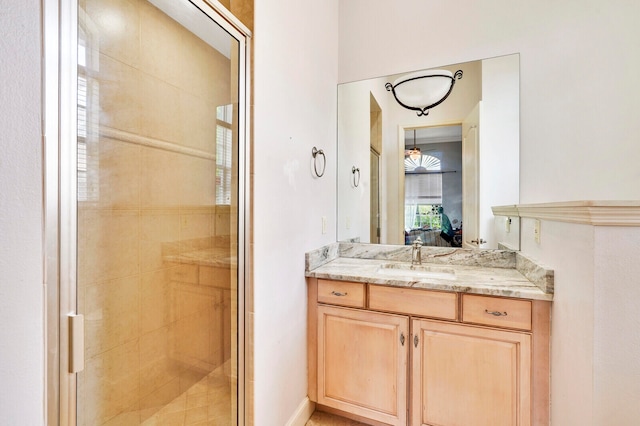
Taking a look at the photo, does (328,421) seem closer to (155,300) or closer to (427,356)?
(427,356)

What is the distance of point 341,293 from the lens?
1763mm

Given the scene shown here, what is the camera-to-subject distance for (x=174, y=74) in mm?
1304

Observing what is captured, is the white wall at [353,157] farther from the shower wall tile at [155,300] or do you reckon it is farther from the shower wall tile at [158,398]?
the shower wall tile at [158,398]

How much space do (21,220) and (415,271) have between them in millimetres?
1873

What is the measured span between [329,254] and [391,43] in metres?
1.64

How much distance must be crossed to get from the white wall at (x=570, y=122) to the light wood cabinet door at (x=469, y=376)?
0.15 metres

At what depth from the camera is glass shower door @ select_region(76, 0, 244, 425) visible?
1116mm

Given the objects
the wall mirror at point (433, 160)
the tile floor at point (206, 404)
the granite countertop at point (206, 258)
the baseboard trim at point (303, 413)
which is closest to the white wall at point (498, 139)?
the wall mirror at point (433, 160)

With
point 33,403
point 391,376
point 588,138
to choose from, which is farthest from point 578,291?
point 33,403

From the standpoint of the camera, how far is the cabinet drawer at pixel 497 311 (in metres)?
1.41

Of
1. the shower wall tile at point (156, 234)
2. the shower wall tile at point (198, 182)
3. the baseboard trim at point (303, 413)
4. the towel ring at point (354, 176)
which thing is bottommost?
the baseboard trim at point (303, 413)

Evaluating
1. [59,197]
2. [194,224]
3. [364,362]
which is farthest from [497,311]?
[59,197]

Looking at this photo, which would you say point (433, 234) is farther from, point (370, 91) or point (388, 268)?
point (370, 91)

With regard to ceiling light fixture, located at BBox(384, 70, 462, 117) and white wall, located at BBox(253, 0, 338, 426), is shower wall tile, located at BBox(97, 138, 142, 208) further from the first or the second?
ceiling light fixture, located at BBox(384, 70, 462, 117)
